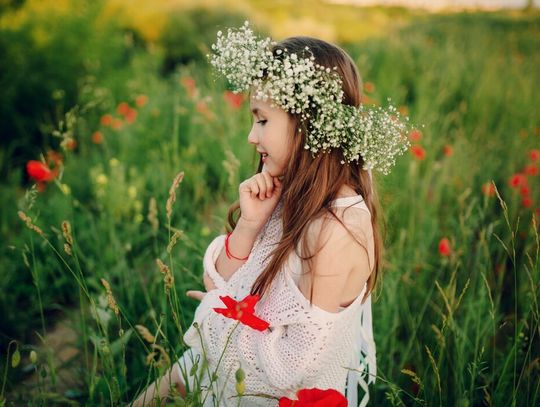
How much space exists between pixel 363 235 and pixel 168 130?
264 cm

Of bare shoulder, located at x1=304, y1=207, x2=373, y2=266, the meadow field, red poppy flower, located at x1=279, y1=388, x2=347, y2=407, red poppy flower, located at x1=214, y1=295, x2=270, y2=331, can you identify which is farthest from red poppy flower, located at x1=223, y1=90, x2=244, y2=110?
red poppy flower, located at x1=279, y1=388, x2=347, y2=407

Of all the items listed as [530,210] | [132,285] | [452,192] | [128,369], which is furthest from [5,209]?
[530,210]

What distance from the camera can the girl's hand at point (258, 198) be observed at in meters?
1.44

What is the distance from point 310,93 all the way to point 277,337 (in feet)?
2.27

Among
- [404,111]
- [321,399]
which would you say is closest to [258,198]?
[321,399]

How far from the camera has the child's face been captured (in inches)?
54.2

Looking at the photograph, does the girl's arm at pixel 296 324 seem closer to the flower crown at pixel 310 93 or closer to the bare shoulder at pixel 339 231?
the bare shoulder at pixel 339 231

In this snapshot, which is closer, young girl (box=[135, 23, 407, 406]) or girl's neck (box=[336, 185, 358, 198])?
young girl (box=[135, 23, 407, 406])

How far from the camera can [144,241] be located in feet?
8.86

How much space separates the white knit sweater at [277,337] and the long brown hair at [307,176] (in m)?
0.04

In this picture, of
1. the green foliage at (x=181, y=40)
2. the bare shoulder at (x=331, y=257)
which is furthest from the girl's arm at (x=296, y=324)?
the green foliage at (x=181, y=40)

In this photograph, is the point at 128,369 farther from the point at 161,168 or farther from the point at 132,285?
the point at 161,168

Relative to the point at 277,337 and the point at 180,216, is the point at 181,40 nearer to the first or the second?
the point at 180,216

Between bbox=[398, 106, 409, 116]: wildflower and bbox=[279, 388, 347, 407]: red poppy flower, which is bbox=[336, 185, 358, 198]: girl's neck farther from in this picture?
bbox=[398, 106, 409, 116]: wildflower
